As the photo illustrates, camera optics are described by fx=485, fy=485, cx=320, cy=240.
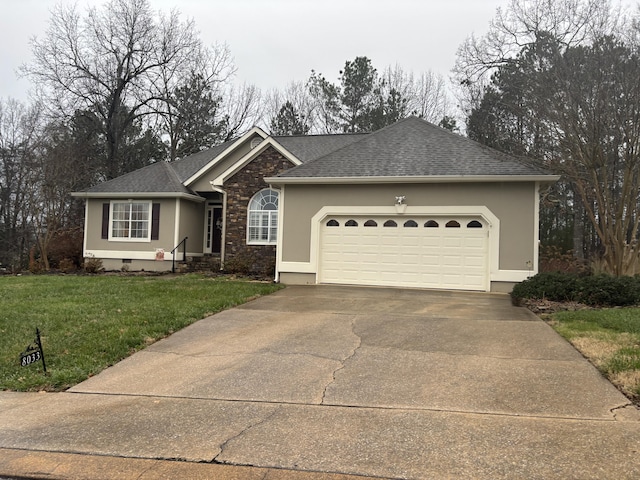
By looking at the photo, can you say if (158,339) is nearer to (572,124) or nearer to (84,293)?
(84,293)

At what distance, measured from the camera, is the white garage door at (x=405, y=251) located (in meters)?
13.2

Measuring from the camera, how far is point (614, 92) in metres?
11.3

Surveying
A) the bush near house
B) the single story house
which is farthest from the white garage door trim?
the bush near house

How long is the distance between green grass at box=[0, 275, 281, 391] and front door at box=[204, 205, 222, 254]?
672 centimetres

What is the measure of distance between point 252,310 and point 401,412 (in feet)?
18.4

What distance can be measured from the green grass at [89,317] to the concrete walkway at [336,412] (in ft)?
1.26

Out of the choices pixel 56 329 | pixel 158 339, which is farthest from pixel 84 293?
pixel 158 339

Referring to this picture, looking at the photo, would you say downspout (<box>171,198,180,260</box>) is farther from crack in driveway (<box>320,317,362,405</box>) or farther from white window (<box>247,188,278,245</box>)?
crack in driveway (<box>320,317,362,405</box>)

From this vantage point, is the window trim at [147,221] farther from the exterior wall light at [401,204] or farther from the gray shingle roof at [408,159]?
the exterior wall light at [401,204]

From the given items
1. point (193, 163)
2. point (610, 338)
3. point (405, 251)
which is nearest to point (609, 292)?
point (610, 338)

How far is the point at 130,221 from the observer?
19.1 metres

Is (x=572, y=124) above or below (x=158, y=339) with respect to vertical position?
above

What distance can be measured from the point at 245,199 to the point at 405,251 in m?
6.87

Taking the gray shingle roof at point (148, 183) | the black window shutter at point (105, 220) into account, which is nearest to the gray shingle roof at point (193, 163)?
the gray shingle roof at point (148, 183)
